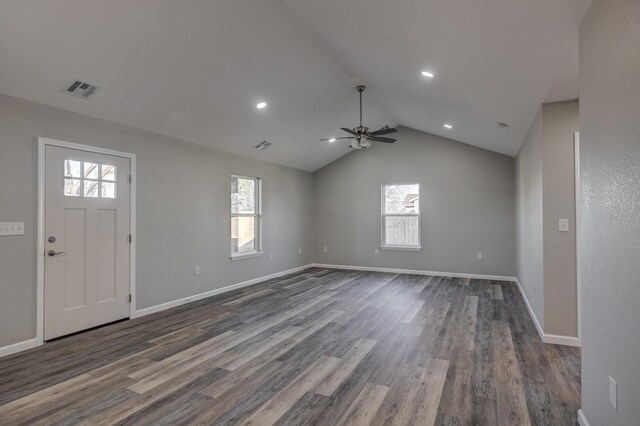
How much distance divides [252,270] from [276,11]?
14.7 ft

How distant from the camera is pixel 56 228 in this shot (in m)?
3.52

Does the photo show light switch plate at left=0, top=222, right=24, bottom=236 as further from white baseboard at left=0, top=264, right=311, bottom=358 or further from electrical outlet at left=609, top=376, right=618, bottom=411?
electrical outlet at left=609, top=376, right=618, bottom=411

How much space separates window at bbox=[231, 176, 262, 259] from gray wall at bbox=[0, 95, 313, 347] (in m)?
0.17

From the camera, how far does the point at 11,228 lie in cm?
317

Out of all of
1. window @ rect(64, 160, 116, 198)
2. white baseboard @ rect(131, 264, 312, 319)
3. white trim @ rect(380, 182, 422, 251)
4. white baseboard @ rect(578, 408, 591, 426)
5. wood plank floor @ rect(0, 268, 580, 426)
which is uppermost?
window @ rect(64, 160, 116, 198)

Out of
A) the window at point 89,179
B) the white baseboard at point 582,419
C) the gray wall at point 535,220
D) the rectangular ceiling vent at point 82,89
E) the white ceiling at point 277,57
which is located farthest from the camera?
the window at point 89,179

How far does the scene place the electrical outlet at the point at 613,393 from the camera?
1524 millimetres

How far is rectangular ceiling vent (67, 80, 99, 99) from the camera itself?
330 centimetres

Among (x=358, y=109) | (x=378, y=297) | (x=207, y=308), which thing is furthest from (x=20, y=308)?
(x=358, y=109)

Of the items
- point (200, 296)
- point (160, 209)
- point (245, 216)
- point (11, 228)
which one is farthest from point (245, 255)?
point (11, 228)

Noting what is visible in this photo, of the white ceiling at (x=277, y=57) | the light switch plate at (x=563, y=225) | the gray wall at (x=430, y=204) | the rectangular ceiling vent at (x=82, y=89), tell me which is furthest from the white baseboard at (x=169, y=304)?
the light switch plate at (x=563, y=225)

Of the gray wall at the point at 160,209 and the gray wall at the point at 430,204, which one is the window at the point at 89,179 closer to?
the gray wall at the point at 160,209

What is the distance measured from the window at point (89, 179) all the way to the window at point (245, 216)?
219cm

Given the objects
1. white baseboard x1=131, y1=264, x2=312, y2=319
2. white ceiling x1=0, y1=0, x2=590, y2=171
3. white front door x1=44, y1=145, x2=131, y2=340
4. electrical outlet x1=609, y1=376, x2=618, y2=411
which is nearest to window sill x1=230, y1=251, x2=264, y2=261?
white baseboard x1=131, y1=264, x2=312, y2=319
